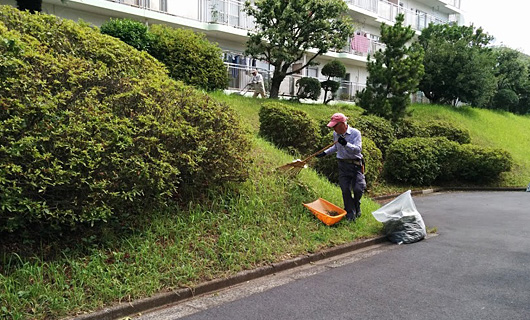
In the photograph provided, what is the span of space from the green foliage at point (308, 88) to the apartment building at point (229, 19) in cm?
91

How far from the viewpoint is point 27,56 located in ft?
14.9

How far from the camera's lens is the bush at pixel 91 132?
12.7ft

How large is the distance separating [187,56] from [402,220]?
26.6 ft

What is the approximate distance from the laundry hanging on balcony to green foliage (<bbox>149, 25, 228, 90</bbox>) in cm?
1300

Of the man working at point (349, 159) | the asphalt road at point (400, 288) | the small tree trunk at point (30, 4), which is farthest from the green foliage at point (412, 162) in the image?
the small tree trunk at point (30, 4)

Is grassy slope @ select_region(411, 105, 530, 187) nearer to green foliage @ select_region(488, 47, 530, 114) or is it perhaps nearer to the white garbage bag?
green foliage @ select_region(488, 47, 530, 114)

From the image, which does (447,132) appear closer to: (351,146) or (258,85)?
(258,85)

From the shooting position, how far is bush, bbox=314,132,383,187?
9.14 m

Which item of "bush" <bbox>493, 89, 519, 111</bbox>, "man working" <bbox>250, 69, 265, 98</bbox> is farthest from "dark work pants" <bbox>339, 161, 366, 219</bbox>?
"bush" <bbox>493, 89, 519, 111</bbox>

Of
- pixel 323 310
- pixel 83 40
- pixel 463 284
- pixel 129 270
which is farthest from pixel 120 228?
pixel 463 284

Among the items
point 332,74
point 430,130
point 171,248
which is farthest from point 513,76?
point 171,248

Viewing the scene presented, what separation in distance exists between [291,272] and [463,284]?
1.96 m

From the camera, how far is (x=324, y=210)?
661 centimetres

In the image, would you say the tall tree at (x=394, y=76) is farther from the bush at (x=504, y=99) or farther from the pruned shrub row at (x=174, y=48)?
the bush at (x=504, y=99)
